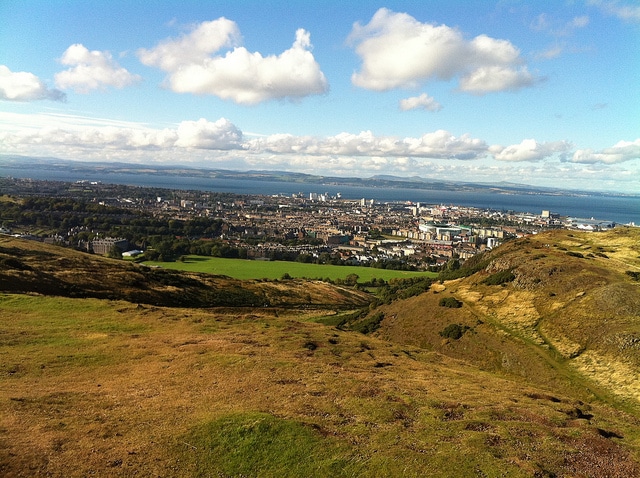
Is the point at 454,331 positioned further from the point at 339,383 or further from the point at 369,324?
the point at 339,383

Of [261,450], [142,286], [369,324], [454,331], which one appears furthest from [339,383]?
[142,286]

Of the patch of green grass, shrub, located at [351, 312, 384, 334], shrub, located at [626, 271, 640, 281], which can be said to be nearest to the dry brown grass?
the patch of green grass

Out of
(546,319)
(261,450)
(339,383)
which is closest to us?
(261,450)

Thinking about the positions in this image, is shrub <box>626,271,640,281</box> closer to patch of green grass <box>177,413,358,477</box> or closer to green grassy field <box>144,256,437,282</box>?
patch of green grass <box>177,413,358,477</box>

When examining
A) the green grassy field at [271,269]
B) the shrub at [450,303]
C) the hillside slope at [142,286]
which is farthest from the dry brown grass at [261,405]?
the green grassy field at [271,269]

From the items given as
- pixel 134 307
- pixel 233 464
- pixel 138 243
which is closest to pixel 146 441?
pixel 233 464
